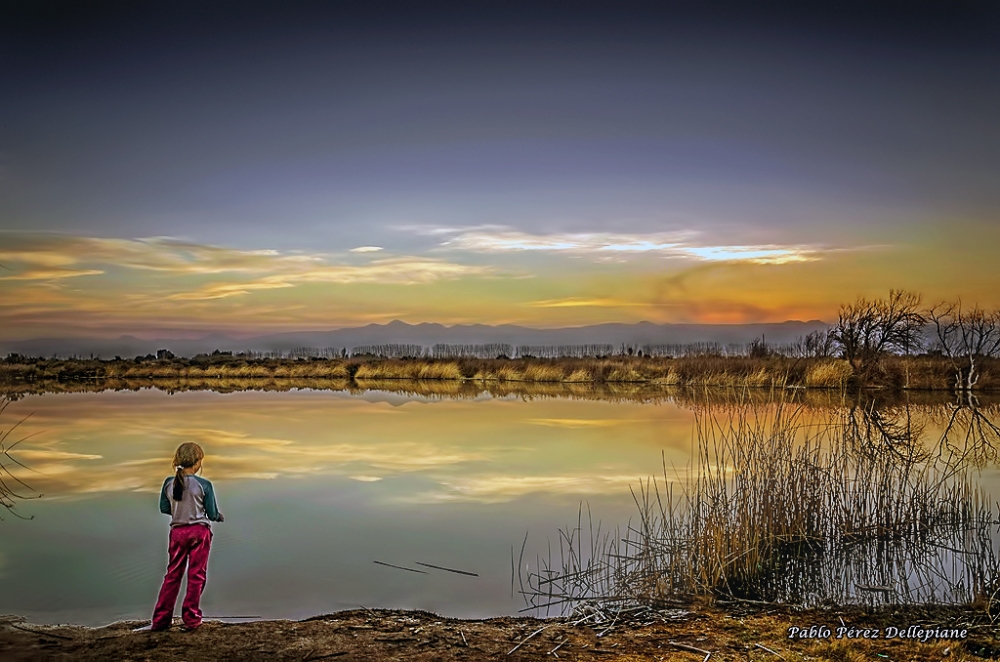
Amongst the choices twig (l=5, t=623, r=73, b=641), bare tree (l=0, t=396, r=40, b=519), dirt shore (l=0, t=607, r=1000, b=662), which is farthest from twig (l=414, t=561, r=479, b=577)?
bare tree (l=0, t=396, r=40, b=519)

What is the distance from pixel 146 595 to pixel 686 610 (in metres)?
4.34

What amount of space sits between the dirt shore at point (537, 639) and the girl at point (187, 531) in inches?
5.7

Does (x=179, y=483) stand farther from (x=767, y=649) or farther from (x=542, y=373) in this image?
(x=542, y=373)

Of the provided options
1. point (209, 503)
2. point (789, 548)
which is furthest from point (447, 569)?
point (789, 548)

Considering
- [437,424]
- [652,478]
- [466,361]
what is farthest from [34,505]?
[466,361]

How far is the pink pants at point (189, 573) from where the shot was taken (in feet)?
16.1

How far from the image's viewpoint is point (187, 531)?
16.4ft

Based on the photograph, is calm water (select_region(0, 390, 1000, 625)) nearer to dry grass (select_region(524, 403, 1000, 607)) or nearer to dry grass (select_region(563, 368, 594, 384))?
dry grass (select_region(524, 403, 1000, 607))

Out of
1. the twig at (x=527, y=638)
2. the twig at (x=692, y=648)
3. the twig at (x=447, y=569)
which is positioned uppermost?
the twig at (x=692, y=648)

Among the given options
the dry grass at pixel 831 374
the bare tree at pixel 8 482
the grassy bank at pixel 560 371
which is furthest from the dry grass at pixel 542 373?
the bare tree at pixel 8 482

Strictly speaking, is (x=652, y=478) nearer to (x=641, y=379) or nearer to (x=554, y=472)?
(x=554, y=472)

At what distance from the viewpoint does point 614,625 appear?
5.04 meters

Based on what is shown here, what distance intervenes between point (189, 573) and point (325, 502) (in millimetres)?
5288

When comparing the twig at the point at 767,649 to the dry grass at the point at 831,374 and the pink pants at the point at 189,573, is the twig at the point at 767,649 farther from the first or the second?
the dry grass at the point at 831,374
